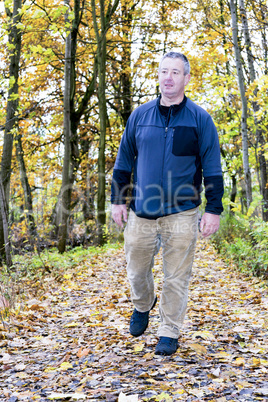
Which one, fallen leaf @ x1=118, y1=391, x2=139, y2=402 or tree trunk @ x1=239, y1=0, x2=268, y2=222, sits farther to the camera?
tree trunk @ x1=239, y1=0, x2=268, y2=222

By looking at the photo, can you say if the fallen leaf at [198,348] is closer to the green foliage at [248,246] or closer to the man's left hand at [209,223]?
the man's left hand at [209,223]

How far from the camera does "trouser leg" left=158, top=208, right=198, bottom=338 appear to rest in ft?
11.0

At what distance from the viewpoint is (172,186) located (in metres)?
3.30

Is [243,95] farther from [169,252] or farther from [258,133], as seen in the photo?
[169,252]

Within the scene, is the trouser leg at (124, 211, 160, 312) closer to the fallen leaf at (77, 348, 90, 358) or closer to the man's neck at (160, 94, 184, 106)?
the fallen leaf at (77, 348, 90, 358)

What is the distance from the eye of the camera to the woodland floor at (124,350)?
2723 mm

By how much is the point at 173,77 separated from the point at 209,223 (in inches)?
49.5

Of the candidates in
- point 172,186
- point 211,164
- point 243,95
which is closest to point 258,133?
point 243,95

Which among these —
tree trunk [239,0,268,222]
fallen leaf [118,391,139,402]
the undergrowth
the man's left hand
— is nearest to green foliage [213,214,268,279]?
tree trunk [239,0,268,222]

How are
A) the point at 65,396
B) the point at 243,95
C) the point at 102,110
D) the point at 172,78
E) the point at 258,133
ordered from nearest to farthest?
the point at 65,396 → the point at 172,78 → the point at 243,95 → the point at 258,133 → the point at 102,110

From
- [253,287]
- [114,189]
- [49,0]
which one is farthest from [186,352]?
[49,0]

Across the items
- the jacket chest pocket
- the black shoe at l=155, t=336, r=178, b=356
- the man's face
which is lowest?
the black shoe at l=155, t=336, r=178, b=356

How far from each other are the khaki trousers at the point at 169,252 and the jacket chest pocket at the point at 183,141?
1.62ft

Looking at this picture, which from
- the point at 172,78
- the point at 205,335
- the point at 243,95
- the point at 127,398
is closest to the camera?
the point at 127,398
